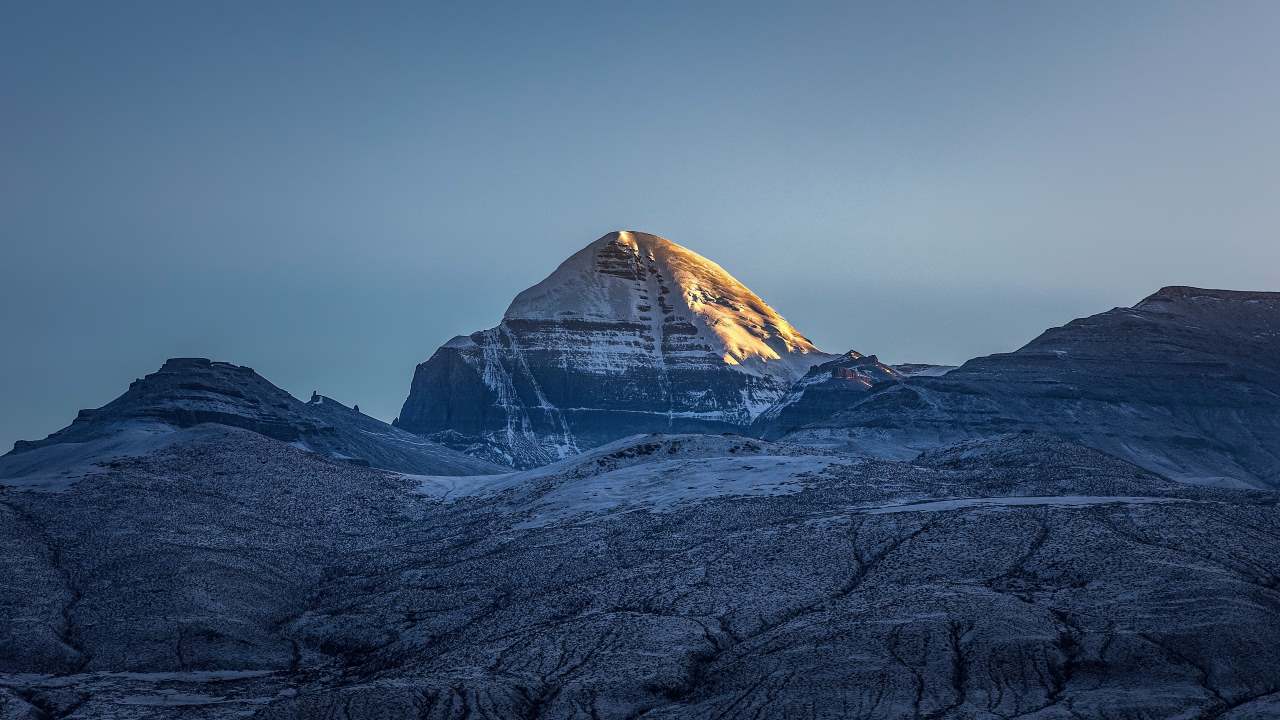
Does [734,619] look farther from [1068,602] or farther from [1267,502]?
[1267,502]

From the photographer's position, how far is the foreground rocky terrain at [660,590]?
84.0 meters

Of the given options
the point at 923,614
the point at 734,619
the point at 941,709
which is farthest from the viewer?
the point at 734,619

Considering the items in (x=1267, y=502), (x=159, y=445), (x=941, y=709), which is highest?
(x=159, y=445)

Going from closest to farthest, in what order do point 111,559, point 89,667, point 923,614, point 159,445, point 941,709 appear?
point 941,709 < point 923,614 < point 89,667 < point 111,559 < point 159,445

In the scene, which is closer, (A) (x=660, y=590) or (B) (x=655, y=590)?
(A) (x=660, y=590)

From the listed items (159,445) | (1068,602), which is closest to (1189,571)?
(1068,602)

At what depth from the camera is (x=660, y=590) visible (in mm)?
109188

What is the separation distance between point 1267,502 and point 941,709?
201 ft

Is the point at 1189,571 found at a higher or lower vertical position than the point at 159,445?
lower

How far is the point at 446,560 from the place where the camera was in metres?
134

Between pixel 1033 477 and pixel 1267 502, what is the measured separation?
21842 millimetres

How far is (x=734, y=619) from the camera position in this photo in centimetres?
10012

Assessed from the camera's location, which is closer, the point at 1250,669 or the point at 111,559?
the point at 1250,669

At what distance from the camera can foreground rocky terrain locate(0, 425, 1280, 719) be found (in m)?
84.0
